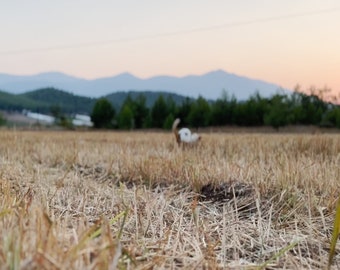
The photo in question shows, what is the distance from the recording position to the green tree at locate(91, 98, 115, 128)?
1630 inches

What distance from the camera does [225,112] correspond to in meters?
37.3

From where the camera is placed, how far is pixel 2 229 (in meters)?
1.00

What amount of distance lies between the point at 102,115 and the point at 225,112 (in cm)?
1122

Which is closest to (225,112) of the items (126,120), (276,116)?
(276,116)

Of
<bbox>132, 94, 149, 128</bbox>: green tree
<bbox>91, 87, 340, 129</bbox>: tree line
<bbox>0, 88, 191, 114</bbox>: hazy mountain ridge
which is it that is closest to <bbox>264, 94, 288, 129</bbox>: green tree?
<bbox>91, 87, 340, 129</bbox>: tree line

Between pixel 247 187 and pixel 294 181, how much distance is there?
269mm

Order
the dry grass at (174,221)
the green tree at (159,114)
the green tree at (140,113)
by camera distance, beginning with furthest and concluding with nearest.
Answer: the green tree at (140,113), the green tree at (159,114), the dry grass at (174,221)

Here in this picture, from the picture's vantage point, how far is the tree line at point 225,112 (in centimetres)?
3494

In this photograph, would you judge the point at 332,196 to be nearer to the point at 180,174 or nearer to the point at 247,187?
the point at 247,187

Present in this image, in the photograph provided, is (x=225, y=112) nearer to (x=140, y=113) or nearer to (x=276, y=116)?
(x=276, y=116)

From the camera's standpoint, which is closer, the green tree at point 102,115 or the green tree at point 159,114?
the green tree at point 159,114

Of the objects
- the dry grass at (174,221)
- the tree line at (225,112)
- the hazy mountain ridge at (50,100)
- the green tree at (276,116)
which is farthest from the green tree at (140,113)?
the dry grass at (174,221)

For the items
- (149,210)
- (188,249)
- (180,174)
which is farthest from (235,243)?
(180,174)

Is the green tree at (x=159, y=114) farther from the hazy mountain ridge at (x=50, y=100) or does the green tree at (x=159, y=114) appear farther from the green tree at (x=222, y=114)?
the hazy mountain ridge at (x=50, y=100)
